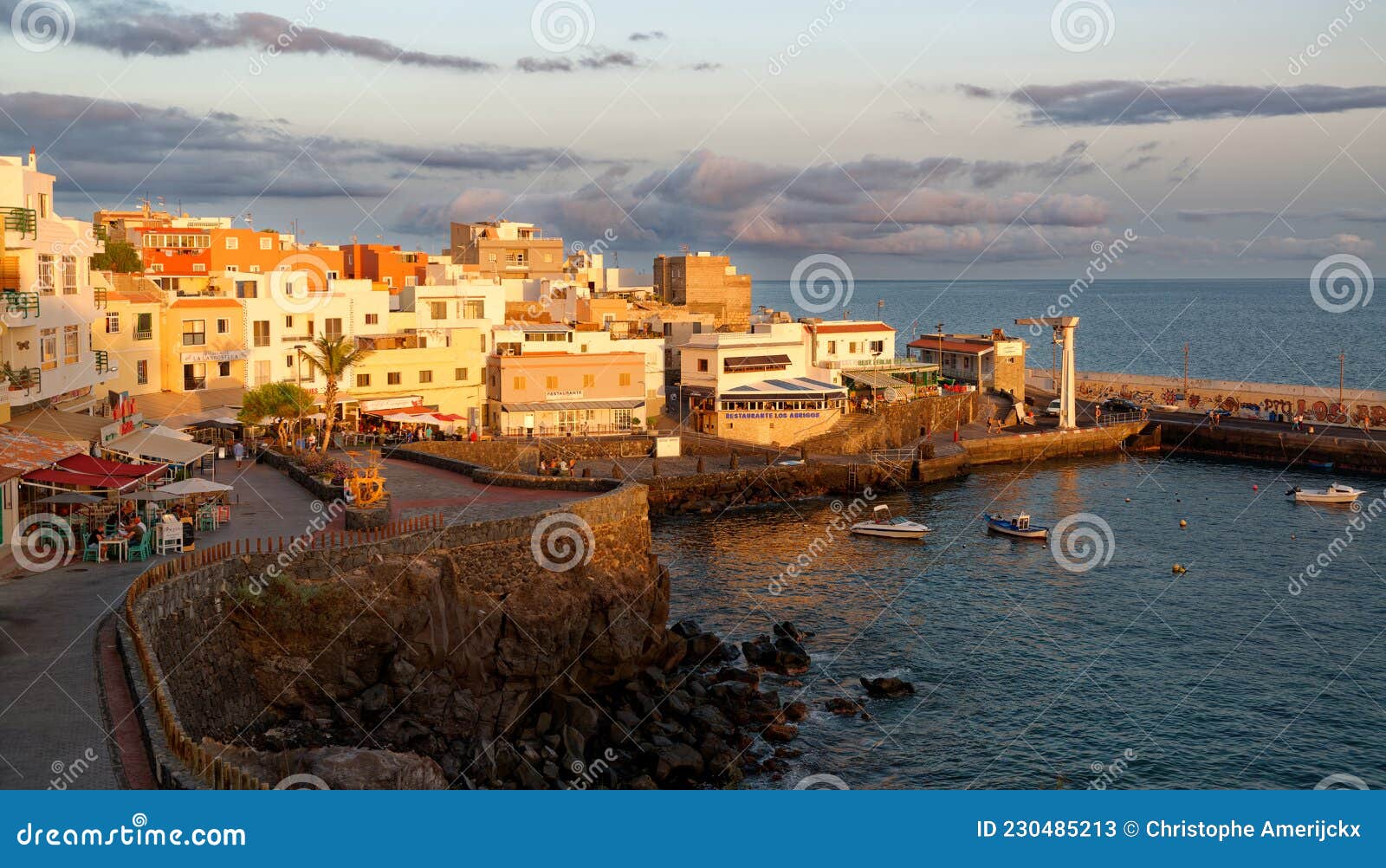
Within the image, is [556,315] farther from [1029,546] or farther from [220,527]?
[220,527]

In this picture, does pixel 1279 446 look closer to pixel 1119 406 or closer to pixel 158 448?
pixel 1119 406

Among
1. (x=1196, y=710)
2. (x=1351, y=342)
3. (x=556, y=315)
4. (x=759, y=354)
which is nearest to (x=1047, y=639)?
(x=1196, y=710)

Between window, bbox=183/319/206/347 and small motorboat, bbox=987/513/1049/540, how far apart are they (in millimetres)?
36701

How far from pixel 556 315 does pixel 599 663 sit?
5113 cm

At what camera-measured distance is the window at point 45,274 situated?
116 ft

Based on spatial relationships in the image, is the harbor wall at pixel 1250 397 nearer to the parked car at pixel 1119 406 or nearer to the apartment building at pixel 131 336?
the parked car at pixel 1119 406

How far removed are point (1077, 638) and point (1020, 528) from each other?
14487mm

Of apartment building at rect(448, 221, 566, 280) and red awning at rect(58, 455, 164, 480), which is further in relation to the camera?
apartment building at rect(448, 221, 566, 280)

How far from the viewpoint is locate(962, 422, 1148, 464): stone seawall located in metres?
72.2

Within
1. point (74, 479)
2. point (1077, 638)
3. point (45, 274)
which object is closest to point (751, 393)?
point (1077, 638)

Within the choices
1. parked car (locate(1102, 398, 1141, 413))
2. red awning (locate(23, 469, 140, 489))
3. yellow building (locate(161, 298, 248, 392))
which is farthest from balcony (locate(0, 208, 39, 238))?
parked car (locate(1102, 398, 1141, 413))

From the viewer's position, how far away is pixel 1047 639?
36.3 metres

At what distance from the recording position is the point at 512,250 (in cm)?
10562

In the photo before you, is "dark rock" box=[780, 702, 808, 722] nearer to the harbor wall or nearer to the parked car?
the parked car
